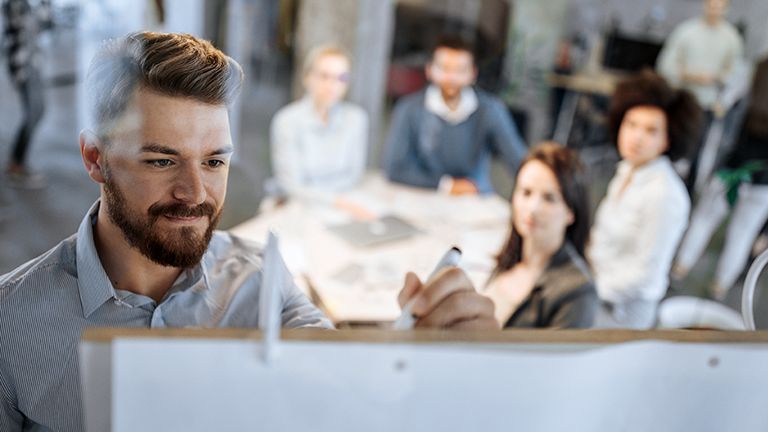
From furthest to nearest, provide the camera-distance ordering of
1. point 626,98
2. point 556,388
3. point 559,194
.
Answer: point 626,98 < point 559,194 < point 556,388

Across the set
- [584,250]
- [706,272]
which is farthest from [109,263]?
[706,272]

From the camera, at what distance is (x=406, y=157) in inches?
108

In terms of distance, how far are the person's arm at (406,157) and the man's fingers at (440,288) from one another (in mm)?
1772

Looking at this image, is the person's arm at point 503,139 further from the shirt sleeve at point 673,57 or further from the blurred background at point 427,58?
the shirt sleeve at point 673,57

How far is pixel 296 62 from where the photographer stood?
3.32 m

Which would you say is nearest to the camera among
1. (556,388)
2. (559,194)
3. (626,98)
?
(556,388)

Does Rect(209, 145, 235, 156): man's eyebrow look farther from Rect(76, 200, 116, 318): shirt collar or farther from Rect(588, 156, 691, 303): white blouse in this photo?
Rect(588, 156, 691, 303): white blouse

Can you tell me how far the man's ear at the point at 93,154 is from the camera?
0.73 meters

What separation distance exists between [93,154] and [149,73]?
114 millimetres

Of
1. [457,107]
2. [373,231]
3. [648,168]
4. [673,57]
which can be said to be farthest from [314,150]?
[673,57]

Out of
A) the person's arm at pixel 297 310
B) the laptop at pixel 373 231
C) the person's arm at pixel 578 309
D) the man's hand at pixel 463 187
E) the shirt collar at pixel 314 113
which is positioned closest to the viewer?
the person's arm at pixel 297 310

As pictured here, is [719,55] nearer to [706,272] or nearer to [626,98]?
[706,272]

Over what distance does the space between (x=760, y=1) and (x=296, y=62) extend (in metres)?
2.25

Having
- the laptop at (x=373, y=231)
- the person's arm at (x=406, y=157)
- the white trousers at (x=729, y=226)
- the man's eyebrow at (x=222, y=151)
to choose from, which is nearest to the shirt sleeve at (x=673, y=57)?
the white trousers at (x=729, y=226)
